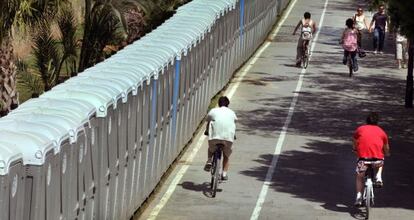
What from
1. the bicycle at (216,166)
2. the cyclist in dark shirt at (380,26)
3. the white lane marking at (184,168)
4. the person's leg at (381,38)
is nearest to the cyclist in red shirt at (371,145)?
the bicycle at (216,166)

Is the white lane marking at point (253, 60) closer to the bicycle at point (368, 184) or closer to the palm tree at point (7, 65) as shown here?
the palm tree at point (7, 65)

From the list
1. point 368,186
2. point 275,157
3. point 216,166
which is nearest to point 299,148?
point 275,157

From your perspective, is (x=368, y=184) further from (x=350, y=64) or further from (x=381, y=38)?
(x=381, y=38)

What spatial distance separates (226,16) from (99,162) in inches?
669

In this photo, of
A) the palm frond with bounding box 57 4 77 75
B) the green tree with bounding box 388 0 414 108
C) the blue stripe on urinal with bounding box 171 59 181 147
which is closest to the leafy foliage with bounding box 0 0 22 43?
the palm frond with bounding box 57 4 77 75

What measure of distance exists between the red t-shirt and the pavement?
3.76 feet

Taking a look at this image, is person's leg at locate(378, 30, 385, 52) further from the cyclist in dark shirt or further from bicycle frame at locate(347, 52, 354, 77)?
bicycle frame at locate(347, 52, 354, 77)

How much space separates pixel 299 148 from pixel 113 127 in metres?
9.48

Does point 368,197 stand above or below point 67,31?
below

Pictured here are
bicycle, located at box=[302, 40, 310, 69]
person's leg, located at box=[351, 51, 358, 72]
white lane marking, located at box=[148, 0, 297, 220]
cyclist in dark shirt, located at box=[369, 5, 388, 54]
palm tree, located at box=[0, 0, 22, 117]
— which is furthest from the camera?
cyclist in dark shirt, located at box=[369, 5, 388, 54]

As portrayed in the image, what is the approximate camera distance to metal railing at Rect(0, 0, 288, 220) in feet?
33.1

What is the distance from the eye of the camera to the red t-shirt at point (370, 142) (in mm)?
16828

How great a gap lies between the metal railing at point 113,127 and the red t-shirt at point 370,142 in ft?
10.8

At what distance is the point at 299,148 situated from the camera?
2338cm
